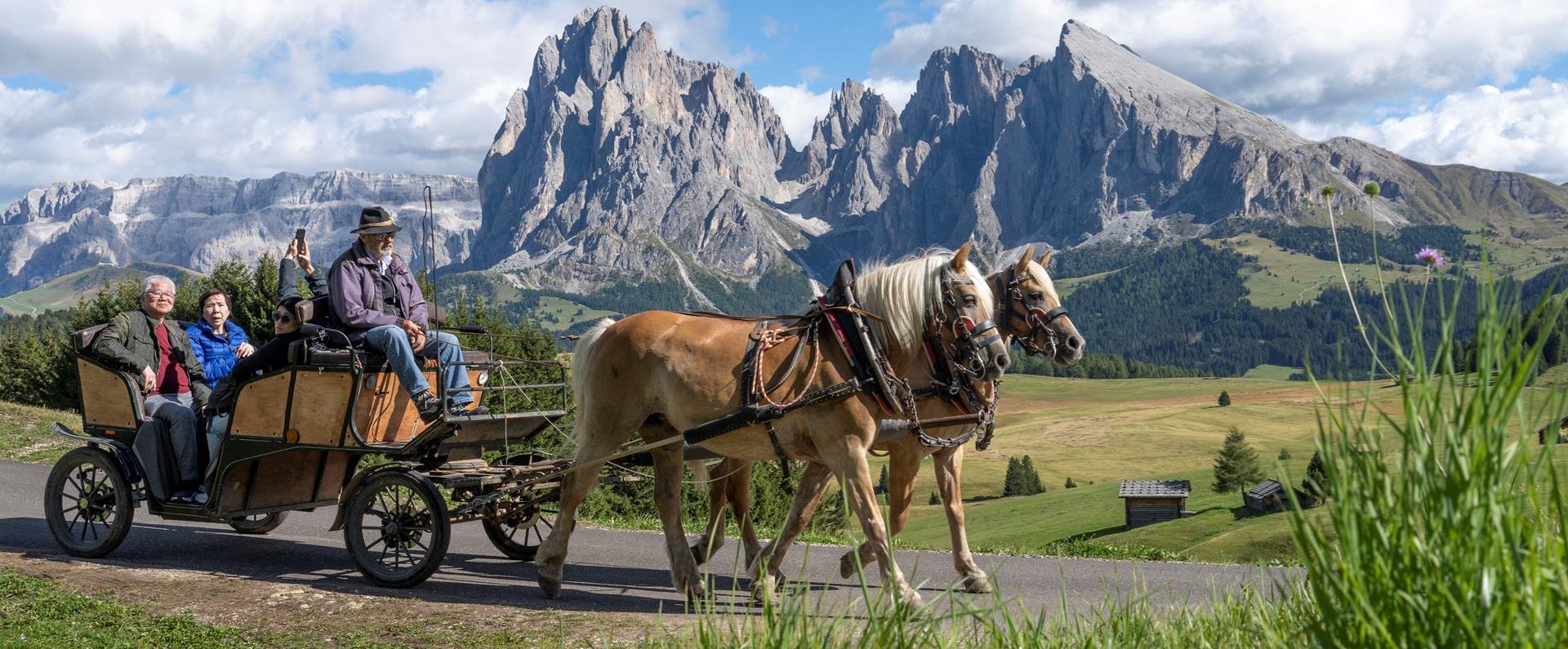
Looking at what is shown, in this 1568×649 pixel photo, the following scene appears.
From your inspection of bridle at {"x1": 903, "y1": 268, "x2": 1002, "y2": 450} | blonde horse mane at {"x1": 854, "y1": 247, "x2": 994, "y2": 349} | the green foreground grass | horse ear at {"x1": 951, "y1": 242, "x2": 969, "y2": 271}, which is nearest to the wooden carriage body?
the green foreground grass

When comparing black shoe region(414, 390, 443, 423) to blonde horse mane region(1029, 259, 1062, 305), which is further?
blonde horse mane region(1029, 259, 1062, 305)

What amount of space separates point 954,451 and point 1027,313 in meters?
1.29

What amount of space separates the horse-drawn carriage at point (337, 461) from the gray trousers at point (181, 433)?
15cm

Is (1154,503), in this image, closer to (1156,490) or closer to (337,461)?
(1156,490)

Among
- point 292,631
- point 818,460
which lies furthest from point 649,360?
point 292,631

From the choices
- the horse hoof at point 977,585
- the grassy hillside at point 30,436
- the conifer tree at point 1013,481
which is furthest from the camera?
the conifer tree at point 1013,481

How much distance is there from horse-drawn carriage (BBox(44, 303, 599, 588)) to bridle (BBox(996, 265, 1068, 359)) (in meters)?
3.82

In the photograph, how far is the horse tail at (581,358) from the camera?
9.35 meters

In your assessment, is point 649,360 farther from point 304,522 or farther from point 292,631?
point 304,522

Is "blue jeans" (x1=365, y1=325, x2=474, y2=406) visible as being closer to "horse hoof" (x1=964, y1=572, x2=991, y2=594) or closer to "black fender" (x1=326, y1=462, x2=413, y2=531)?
"black fender" (x1=326, y1=462, x2=413, y2=531)

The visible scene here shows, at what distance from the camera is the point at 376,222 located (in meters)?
9.62

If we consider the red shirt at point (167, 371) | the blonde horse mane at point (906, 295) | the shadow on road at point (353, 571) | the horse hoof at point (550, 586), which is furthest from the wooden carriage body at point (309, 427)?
the blonde horse mane at point (906, 295)

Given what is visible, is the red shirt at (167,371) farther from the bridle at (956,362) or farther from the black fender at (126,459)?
the bridle at (956,362)

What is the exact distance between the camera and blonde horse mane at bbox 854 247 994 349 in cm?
845
